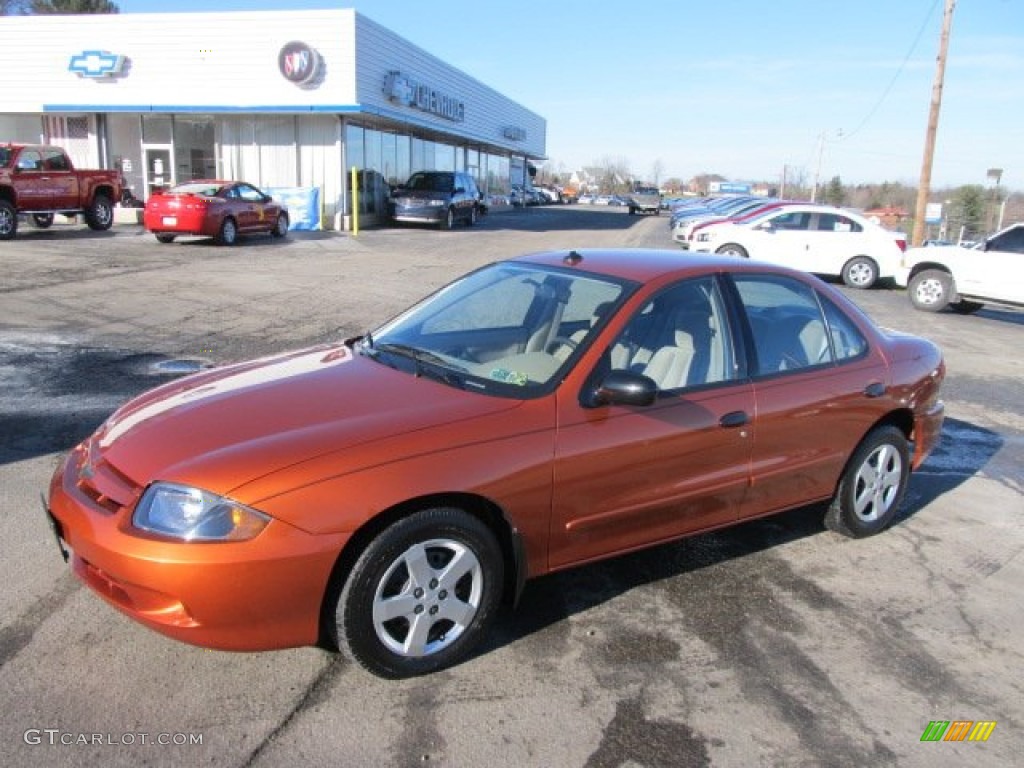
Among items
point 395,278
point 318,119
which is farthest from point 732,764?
point 318,119

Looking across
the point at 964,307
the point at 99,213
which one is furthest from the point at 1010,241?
the point at 99,213

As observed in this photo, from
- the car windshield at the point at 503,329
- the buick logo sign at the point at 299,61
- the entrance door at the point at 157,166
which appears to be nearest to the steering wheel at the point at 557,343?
the car windshield at the point at 503,329

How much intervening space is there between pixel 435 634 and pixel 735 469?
1628 millimetres

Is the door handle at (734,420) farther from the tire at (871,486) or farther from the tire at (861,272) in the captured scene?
the tire at (861,272)

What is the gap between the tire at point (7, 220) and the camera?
1756 centimetres

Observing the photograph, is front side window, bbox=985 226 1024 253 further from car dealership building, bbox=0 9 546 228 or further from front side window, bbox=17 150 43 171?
car dealership building, bbox=0 9 546 228

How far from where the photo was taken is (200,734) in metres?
2.78

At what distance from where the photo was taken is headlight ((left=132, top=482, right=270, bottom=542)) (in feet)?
9.07

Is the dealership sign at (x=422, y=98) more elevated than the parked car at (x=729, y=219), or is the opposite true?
the dealership sign at (x=422, y=98)

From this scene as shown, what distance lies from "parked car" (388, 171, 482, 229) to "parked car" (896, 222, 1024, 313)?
675 inches

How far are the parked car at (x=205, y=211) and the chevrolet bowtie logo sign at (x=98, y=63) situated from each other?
1020cm

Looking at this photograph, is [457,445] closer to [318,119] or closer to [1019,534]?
[1019,534]

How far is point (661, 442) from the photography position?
362cm

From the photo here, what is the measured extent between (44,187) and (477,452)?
18636 millimetres
